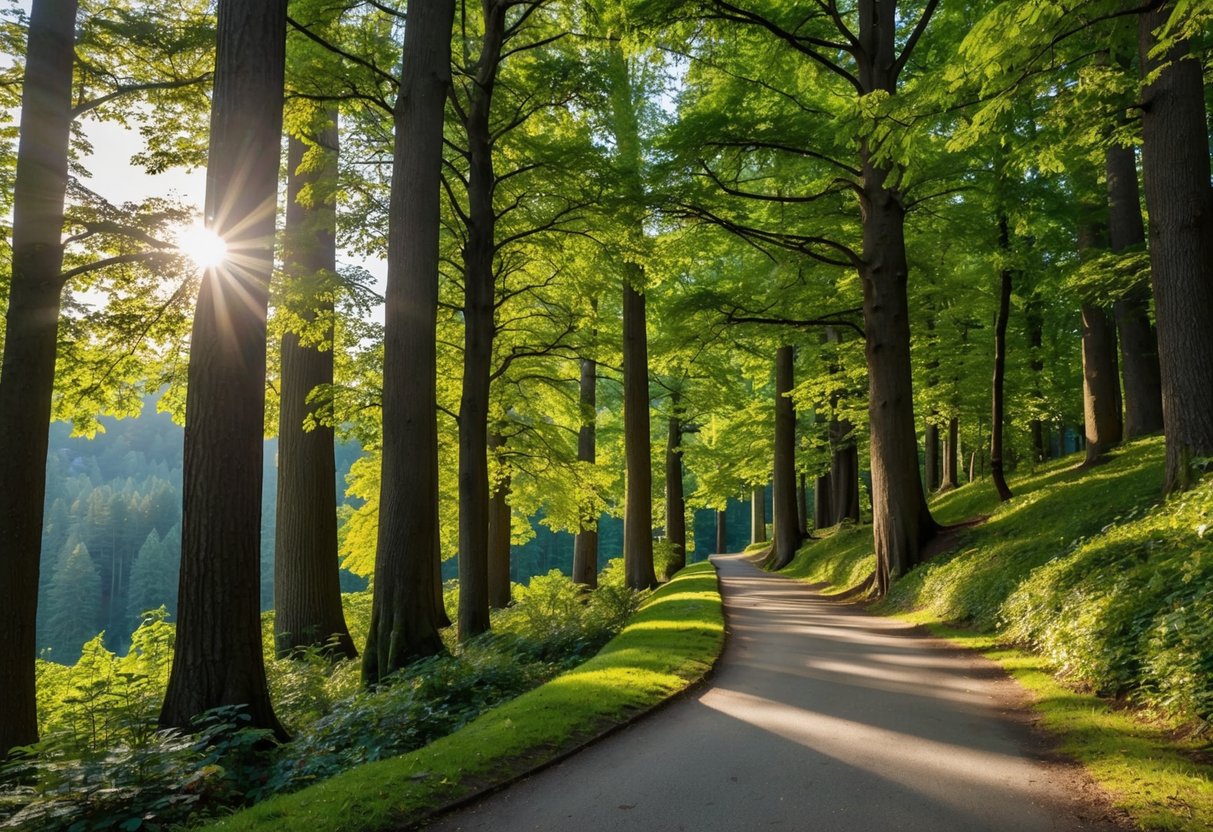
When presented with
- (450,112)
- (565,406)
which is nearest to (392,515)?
(450,112)

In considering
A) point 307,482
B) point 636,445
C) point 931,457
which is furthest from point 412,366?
point 931,457

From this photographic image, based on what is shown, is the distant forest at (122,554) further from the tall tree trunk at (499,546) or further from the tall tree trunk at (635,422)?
the tall tree trunk at (635,422)

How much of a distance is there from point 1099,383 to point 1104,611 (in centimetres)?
1191

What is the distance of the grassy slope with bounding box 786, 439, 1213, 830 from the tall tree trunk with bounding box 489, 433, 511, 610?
9.41m

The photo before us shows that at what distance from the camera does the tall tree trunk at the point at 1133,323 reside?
46.9 feet

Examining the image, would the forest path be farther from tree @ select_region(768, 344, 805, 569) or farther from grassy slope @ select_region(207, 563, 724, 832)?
tree @ select_region(768, 344, 805, 569)

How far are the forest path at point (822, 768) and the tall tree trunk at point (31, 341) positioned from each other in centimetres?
642

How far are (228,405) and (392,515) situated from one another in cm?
276

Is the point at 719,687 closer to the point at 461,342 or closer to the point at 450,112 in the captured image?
the point at 450,112

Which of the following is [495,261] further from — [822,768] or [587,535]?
[822,768]

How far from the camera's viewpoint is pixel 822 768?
14.1ft

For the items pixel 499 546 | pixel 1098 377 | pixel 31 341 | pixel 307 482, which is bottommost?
pixel 499 546

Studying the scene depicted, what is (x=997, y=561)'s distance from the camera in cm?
986

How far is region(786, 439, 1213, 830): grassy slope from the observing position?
405 centimetres
